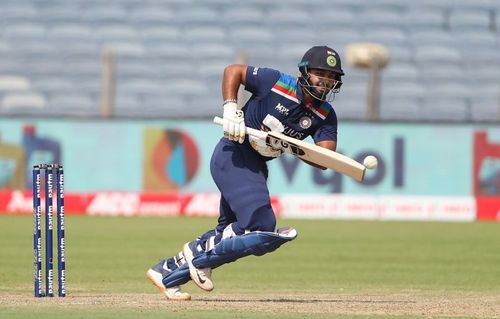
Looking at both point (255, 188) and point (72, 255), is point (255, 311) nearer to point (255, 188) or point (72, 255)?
point (255, 188)

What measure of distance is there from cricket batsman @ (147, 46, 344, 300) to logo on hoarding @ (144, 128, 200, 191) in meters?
12.2

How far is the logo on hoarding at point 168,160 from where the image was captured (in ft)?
65.9

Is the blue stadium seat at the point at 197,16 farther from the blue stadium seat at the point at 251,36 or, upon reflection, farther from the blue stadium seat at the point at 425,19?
the blue stadium seat at the point at 425,19

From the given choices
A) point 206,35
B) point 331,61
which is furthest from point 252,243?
point 206,35

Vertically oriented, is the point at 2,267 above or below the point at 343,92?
below

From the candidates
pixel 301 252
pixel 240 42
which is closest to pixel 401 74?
pixel 240 42

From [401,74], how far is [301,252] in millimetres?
9836


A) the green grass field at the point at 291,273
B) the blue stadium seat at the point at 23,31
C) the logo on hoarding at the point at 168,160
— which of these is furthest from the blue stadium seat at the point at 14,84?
the green grass field at the point at 291,273

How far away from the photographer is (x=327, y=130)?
779 cm

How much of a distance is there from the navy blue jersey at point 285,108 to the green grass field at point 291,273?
1.15 m

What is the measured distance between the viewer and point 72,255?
1292cm

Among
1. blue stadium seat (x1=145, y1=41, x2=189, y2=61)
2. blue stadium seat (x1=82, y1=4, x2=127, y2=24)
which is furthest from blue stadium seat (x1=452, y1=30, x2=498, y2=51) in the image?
blue stadium seat (x1=82, y1=4, x2=127, y2=24)

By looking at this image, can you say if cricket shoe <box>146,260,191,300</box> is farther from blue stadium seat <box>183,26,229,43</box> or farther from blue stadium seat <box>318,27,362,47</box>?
blue stadium seat <box>183,26,229,43</box>

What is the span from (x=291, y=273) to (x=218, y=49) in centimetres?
1217
